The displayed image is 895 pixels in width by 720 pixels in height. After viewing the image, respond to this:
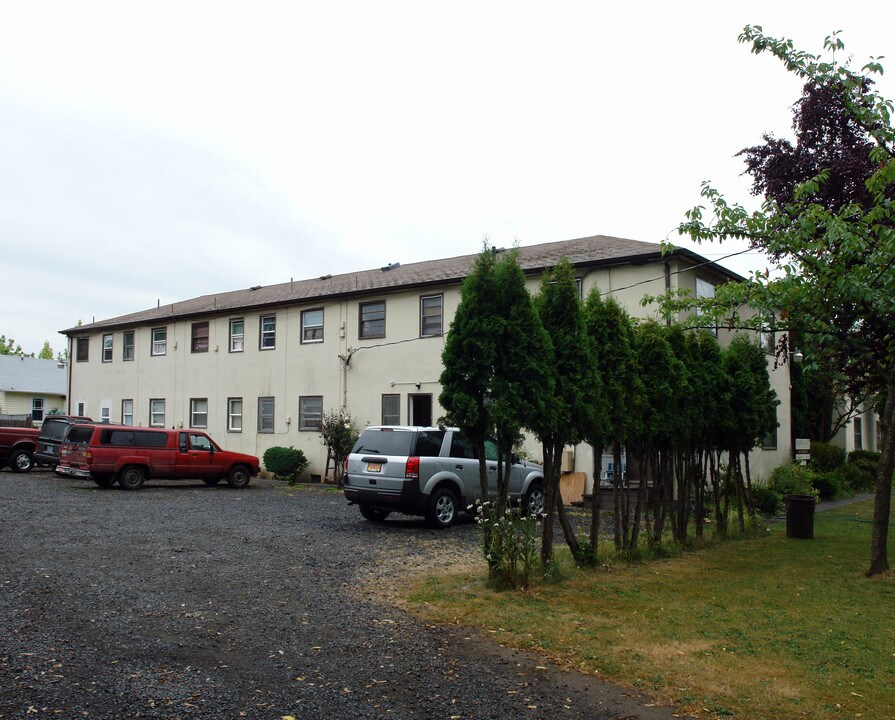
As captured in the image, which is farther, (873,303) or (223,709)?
(873,303)

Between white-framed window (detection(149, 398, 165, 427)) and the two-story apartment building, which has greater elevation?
the two-story apartment building

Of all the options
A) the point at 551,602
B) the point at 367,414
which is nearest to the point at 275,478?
the point at 367,414

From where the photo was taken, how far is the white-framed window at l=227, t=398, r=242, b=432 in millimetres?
27391

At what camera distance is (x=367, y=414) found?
2333 cm

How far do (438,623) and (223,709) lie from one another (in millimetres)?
2647

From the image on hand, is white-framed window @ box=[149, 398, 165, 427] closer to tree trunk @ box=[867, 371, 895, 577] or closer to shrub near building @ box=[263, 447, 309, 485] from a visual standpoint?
shrub near building @ box=[263, 447, 309, 485]

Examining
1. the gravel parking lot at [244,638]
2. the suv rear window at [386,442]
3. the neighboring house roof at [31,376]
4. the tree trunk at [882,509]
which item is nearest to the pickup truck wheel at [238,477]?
the suv rear window at [386,442]

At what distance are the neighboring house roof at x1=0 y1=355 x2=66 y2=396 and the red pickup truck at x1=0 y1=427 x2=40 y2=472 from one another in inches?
953

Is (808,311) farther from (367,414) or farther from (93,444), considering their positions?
(93,444)

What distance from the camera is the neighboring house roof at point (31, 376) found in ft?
154

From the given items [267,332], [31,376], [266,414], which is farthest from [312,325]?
[31,376]

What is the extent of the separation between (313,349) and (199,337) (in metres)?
6.34

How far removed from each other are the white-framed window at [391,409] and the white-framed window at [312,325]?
3656 millimetres

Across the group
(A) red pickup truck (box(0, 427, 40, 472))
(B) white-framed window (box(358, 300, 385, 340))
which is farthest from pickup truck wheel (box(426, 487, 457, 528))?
(A) red pickup truck (box(0, 427, 40, 472))
